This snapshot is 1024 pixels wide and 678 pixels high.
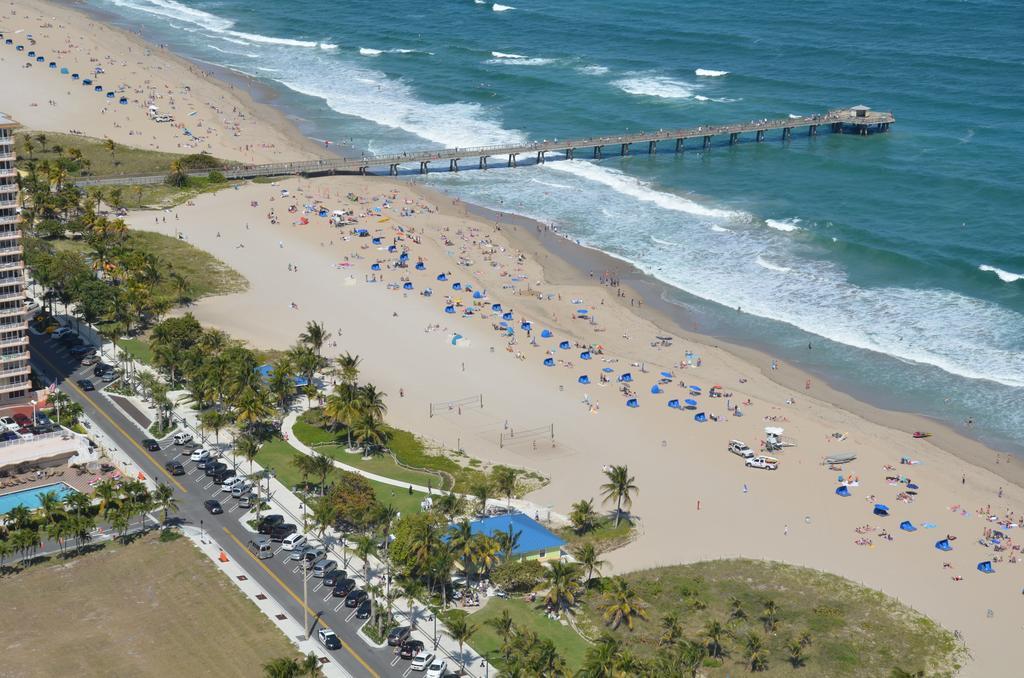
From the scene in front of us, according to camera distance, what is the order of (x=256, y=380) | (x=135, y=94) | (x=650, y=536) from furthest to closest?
1. (x=135, y=94)
2. (x=256, y=380)
3. (x=650, y=536)

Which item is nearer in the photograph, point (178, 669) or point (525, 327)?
point (178, 669)

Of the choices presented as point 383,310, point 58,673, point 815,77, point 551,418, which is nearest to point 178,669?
point 58,673

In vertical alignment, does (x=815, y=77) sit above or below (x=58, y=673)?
above

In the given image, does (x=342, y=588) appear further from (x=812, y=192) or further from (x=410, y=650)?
(x=812, y=192)

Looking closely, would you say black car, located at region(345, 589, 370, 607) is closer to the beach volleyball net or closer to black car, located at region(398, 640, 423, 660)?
black car, located at region(398, 640, 423, 660)

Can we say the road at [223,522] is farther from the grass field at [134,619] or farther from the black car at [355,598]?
the grass field at [134,619]

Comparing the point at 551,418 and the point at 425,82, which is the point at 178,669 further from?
the point at 425,82

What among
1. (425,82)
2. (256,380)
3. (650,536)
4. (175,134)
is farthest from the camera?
(425,82)
